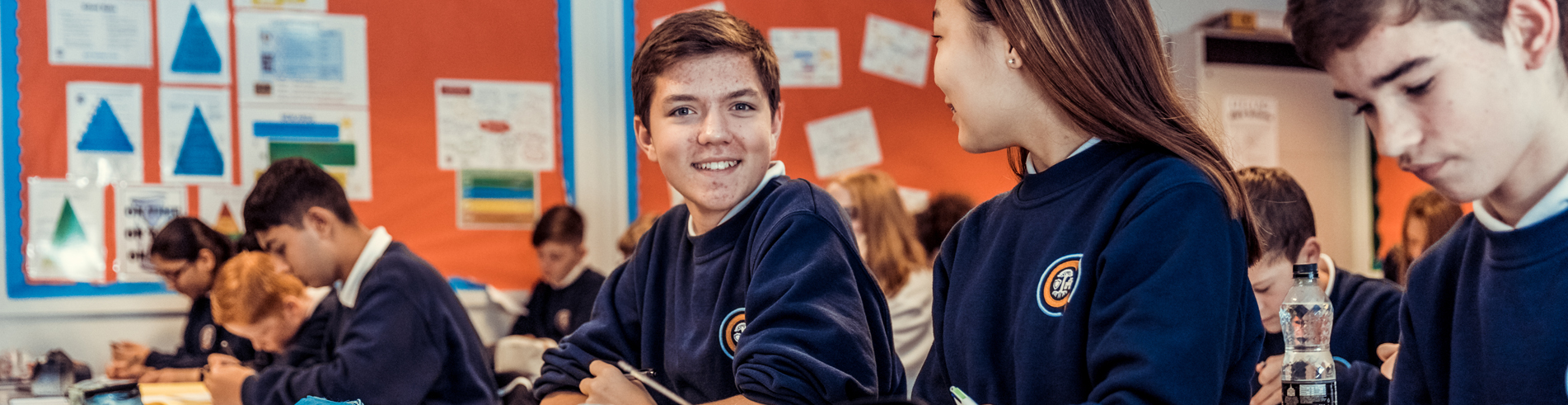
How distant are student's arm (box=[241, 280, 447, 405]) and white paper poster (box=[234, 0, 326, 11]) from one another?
2.26 metres

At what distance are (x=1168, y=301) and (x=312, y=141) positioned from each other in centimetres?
391

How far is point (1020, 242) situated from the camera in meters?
1.14

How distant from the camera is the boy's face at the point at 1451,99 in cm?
95

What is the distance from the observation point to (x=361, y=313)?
2254 millimetres

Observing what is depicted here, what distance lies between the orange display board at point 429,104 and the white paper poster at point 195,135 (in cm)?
3

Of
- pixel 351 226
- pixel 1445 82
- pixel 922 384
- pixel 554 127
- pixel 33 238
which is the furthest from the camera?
pixel 554 127

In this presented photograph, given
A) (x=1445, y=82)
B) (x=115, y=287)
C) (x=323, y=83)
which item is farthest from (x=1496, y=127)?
(x=115, y=287)

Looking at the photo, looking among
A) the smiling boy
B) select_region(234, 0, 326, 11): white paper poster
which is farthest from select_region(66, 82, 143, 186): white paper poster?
the smiling boy

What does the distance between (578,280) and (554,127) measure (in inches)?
26.1

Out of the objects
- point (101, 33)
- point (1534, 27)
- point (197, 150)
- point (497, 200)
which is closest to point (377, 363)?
point (1534, 27)

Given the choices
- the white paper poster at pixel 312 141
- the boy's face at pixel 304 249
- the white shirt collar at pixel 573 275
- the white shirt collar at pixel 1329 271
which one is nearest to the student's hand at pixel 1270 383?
the white shirt collar at pixel 1329 271

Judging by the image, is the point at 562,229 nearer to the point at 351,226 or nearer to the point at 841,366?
the point at 351,226

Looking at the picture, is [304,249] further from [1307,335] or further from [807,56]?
[807,56]

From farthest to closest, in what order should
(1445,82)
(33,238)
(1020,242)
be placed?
1. (33,238)
2. (1020,242)
3. (1445,82)
